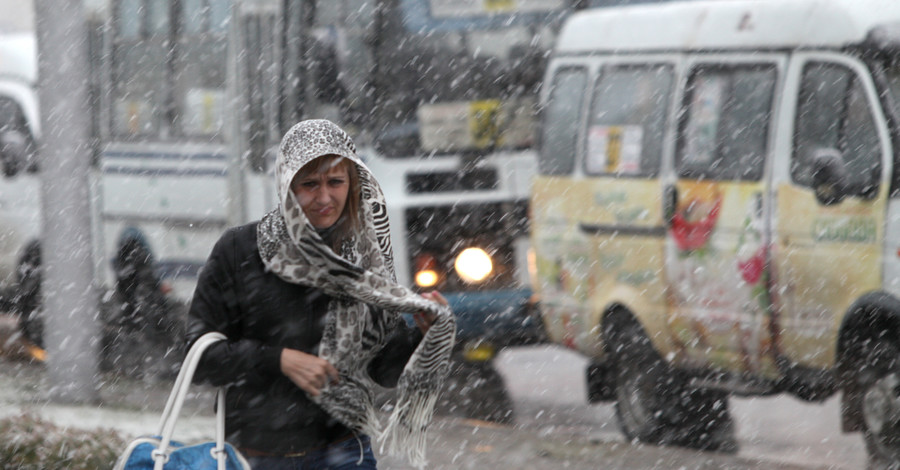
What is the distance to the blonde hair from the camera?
3373 mm

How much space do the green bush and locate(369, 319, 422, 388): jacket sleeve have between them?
2.57 m

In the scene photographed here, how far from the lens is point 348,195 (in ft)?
11.4

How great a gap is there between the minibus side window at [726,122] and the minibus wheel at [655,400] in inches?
40.8

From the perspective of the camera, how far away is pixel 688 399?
26.7 ft

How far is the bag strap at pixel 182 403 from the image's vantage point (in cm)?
313

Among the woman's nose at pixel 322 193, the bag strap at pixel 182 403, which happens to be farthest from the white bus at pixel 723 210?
the bag strap at pixel 182 403

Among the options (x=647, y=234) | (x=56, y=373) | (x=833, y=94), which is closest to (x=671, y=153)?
(x=647, y=234)

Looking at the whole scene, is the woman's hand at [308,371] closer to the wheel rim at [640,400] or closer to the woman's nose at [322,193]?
the woman's nose at [322,193]

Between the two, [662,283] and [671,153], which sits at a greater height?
[671,153]

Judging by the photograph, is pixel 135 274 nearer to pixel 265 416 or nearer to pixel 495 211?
pixel 495 211

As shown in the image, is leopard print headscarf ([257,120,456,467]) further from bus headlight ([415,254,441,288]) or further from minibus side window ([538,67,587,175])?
bus headlight ([415,254,441,288])

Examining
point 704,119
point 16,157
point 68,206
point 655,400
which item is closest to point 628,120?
point 704,119

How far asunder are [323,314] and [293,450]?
1.07 ft

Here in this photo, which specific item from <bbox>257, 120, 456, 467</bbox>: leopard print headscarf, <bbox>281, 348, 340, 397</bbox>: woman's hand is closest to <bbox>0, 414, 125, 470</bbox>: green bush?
<bbox>257, 120, 456, 467</bbox>: leopard print headscarf
